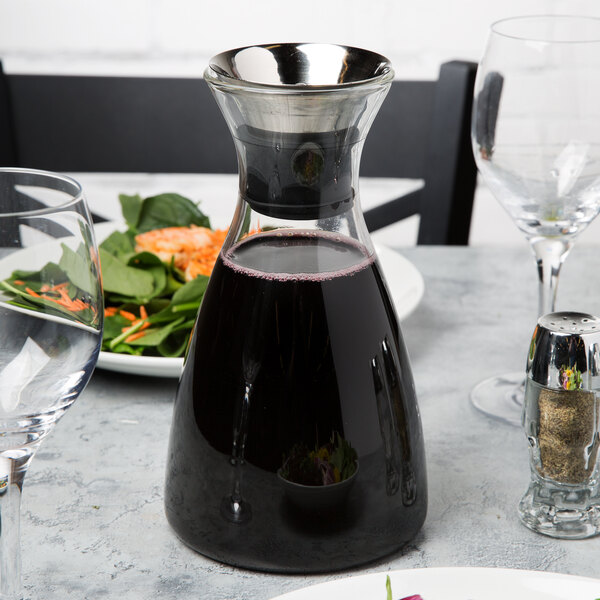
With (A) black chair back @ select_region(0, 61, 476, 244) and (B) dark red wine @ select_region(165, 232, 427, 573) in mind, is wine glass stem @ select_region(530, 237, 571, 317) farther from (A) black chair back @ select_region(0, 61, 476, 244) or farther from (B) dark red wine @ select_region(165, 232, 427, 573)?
(A) black chair back @ select_region(0, 61, 476, 244)

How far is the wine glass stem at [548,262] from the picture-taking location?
1.88 feet

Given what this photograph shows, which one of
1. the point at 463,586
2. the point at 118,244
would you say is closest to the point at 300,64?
the point at 463,586

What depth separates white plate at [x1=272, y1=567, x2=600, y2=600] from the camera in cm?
39

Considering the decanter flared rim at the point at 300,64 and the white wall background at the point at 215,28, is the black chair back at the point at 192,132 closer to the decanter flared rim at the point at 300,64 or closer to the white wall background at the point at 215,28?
the white wall background at the point at 215,28

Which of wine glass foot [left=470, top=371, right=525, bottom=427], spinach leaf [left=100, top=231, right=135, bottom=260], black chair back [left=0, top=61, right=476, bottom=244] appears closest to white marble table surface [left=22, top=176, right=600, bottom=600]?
wine glass foot [left=470, top=371, right=525, bottom=427]

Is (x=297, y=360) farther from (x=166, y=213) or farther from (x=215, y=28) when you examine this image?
(x=215, y=28)

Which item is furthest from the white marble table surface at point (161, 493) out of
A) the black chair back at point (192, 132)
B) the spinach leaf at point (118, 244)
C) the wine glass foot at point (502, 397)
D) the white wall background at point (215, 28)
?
the white wall background at point (215, 28)

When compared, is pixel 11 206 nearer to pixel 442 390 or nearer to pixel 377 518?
pixel 377 518

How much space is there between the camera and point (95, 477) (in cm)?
51

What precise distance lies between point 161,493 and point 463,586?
6.9 inches

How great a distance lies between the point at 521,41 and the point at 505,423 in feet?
0.76

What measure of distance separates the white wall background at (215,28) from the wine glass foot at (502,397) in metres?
1.16

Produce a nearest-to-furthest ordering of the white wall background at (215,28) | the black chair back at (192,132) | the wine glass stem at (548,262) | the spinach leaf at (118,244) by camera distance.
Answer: the wine glass stem at (548,262)
the spinach leaf at (118,244)
the black chair back at (192,132)
the white wall background at (215,28)

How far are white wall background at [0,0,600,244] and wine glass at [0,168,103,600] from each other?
1361 millimetres
